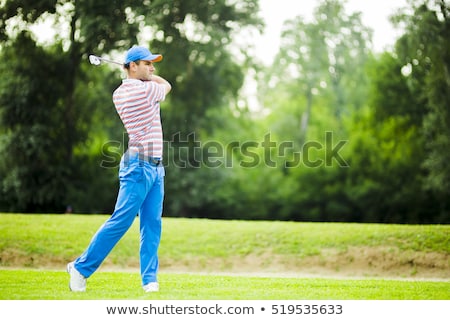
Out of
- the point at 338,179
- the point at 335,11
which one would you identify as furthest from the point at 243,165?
the point at 335,11

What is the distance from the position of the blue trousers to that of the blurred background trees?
7.73m

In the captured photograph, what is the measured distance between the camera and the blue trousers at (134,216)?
449 cm

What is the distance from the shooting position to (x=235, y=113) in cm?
2547

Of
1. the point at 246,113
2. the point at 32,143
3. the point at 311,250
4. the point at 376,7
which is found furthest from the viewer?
the point at 246,113

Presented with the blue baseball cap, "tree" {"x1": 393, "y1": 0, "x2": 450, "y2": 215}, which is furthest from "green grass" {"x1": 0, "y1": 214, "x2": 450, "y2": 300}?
"tree" {"x1": 393, "y1": 0, "x2": 450, "y2": 215}

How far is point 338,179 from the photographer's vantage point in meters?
22.2

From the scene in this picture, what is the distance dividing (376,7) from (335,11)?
10.8ft

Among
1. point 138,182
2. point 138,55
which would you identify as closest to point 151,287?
point 138,182

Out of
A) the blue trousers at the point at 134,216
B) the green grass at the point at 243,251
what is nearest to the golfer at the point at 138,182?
the blue trousers at the point at 134,216

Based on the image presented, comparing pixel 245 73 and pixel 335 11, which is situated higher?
pixel 335 11

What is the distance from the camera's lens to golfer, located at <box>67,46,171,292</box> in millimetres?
4504
